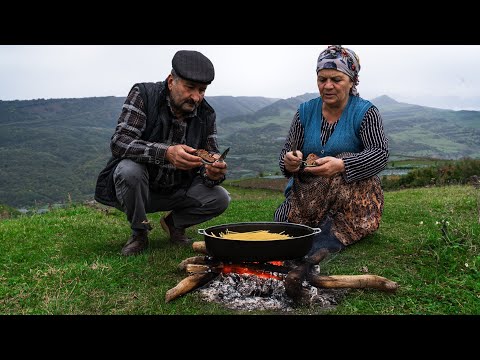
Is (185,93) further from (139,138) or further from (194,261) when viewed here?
(194,261)

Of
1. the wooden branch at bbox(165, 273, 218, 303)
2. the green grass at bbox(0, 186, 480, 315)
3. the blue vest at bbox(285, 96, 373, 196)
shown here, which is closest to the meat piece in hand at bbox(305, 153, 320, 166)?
the blue vest at bbox(285, 96, 373, 196)

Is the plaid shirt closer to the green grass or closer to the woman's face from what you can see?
the green grass

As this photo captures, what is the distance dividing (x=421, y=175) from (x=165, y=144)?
1355cm

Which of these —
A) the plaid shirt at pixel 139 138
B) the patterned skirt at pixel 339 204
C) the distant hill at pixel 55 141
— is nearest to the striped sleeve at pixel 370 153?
the patterned skirt at pixel 339 204

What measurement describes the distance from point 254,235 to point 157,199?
2024 millimetres

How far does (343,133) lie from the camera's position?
209 inches

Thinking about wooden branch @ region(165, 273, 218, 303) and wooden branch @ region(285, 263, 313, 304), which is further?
wooden branch @ region(165, 273, 218, 303)

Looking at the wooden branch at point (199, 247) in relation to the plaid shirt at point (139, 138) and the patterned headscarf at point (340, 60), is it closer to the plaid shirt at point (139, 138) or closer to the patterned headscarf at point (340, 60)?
the plaid shirt at point (139, 138)

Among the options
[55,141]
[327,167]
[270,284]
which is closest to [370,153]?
[327,167]

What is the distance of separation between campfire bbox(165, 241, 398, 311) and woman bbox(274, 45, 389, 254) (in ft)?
3.73

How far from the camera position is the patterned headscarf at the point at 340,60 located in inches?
197

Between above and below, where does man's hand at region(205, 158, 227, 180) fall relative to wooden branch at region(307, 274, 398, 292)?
above

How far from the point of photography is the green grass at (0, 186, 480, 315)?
12.9 ft
